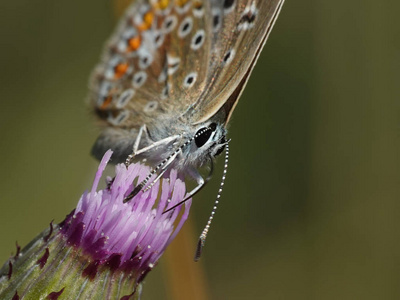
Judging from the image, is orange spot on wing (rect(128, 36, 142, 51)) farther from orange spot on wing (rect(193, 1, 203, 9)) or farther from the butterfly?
orange spot on wing (rect(193, 1, 203, 9))

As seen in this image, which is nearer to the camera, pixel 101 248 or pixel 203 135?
pixel 101 248

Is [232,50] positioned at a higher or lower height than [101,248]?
higher

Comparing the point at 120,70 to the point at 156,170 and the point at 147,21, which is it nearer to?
the point at 147,21

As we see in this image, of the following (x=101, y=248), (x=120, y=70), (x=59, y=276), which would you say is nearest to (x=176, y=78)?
(x=120, y=70)

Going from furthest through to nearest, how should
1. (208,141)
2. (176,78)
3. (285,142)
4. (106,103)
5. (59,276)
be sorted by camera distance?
(285,142), (106,103), (176,78), (208,141), (59,276)

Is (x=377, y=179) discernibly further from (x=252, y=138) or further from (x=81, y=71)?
(x=81, y=71)
